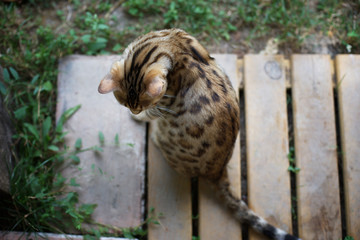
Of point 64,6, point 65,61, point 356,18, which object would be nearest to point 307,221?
point 356,18

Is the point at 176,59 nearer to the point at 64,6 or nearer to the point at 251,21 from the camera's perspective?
the point at 251,21

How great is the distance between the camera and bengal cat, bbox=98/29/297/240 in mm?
2002

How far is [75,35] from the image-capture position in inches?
122

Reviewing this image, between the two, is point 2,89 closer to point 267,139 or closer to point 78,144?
point 78,144

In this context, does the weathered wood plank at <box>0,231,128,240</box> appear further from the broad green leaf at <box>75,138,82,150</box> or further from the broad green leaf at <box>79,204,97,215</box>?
the broad green leaf at <box>75,138,82,150</box>

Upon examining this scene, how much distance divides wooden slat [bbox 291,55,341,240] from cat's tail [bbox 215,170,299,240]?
0.29m

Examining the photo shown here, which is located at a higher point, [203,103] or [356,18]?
[356,18]

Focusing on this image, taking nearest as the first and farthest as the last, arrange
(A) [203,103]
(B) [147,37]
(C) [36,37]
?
(A) [203,103] < (B) [147,37] < (C) [36,37]

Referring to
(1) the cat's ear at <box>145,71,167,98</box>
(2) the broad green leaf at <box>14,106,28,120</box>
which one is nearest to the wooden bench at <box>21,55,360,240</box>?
(2) the broad green leaf at <box>14,106,28,120</box>

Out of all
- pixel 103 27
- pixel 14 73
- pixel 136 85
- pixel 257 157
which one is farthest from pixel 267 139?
pixel 14 73

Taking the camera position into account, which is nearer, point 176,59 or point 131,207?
point 176,59

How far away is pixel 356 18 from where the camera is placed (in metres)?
3.21

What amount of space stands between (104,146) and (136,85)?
87 cm

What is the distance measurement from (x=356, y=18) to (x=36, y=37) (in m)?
2.94
